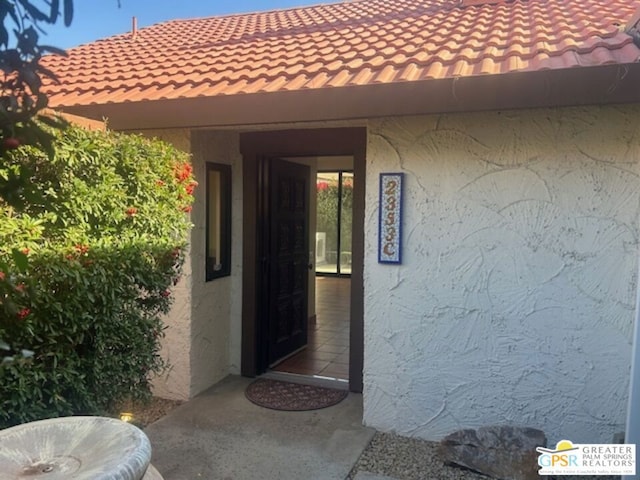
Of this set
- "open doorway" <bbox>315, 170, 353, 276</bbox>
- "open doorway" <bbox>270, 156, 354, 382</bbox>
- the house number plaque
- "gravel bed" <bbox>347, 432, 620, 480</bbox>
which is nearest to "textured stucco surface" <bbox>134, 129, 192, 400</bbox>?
"open doorway" <bbox>270, 156, 354, 382</bbox>

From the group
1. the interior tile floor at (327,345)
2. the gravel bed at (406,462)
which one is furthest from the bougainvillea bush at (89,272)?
the interior tile floor at (327,345)

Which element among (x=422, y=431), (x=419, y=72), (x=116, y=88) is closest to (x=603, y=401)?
(x=422, y=431)

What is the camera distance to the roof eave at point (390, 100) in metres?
3.36

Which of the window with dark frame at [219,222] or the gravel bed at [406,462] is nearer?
the gravel bed at [406,462]

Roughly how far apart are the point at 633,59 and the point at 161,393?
16.5 ft

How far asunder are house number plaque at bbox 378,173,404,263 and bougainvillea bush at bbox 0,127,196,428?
175cm

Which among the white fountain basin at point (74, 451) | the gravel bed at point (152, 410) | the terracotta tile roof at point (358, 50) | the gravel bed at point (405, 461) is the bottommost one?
the gravel bed at point (405, 461)

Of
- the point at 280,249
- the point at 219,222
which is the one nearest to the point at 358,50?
the point at 219,222

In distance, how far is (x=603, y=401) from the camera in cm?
386

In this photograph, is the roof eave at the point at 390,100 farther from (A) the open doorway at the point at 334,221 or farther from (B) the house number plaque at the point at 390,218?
(A) the open doorway at the point at 334,221

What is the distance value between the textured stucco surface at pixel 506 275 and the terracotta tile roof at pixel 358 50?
1.66ft

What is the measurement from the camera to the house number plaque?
430 cm

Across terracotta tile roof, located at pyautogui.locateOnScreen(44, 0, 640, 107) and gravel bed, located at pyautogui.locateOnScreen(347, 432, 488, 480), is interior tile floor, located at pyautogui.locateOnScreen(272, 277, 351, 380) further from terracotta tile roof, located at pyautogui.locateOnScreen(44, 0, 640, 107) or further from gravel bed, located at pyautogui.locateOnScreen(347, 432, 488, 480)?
terracotta tile roof, located at pyautogui.locateOnScreen(44, 0, 640, 107)

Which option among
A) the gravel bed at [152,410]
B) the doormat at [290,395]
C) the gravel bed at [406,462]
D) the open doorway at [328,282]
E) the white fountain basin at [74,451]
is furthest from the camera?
the open doorway at [328,282]
